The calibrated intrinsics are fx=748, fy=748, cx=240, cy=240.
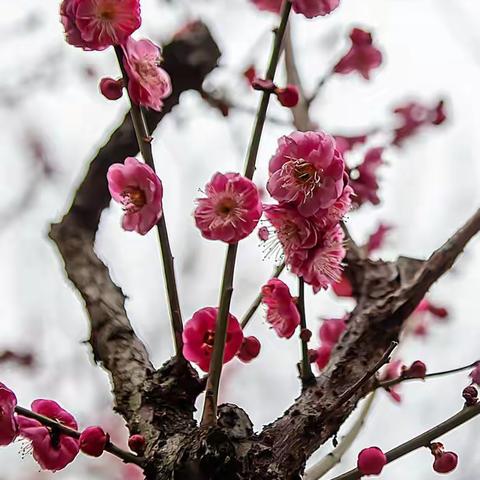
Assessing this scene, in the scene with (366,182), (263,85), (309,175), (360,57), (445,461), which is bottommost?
(445,461)

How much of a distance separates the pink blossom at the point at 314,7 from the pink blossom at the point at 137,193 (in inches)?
9.4

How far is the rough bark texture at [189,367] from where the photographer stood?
0.66m

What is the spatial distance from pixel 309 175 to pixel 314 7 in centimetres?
21

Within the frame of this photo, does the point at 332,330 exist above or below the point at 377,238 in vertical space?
below

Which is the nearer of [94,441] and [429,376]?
[94,441]

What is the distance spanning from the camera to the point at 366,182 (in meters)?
1.10

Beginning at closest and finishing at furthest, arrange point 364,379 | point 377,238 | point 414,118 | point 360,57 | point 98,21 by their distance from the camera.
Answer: point 364,379
point 98,21
point 360,57
point 377,238
point 414,118

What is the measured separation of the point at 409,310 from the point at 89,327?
0.40 m

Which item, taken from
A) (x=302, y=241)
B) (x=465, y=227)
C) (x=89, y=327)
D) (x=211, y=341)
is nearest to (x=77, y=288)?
(x=89, y=327)

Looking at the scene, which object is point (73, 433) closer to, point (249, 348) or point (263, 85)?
point (249, 348)

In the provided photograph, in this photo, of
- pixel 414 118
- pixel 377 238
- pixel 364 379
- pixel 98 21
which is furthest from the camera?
pixel 414 118

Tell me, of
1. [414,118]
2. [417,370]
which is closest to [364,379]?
[417,370]

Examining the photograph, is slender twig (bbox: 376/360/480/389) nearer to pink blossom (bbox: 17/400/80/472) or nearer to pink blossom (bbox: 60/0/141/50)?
pink blossom (bbox: 17/400/80/472)

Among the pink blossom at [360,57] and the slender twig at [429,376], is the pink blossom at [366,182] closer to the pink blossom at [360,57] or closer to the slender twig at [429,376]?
the pink blossom at [360,57]
